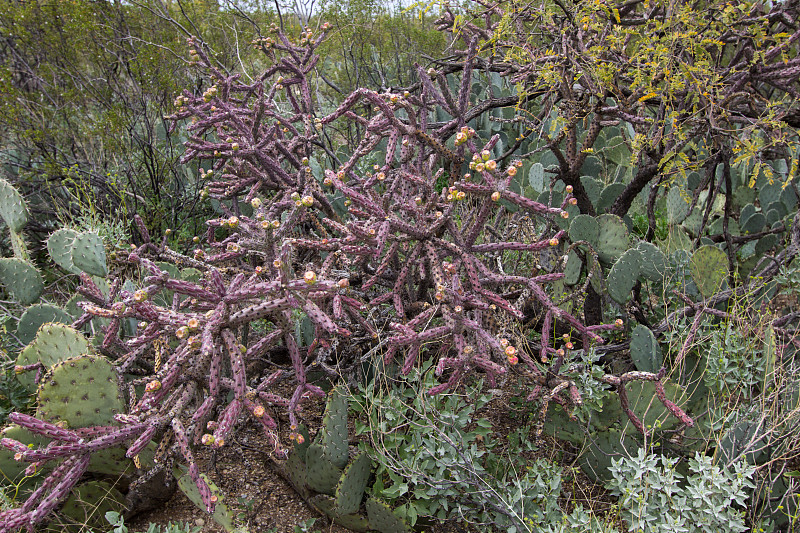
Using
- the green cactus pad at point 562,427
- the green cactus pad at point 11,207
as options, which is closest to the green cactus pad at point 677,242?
the green cactus pad at point 562,427

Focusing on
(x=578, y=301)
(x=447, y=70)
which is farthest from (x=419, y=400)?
(x=447, y=70)

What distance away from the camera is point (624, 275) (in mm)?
2461

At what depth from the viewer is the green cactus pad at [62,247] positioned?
278 cm

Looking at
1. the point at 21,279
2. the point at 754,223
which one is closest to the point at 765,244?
the point at 754,223

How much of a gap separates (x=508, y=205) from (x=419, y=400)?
1547mm

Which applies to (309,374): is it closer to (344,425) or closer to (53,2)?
(344,425)

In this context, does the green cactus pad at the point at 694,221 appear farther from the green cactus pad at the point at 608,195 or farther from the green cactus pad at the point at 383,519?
the green cactus pad at the point at 383,519

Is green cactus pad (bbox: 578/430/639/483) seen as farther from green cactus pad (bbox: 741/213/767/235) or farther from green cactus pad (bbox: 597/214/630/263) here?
green cactus pad (bbox: 741/213/767/235)

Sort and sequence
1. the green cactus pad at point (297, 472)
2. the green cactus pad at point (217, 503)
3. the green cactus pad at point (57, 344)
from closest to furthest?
the green cactus pad at point (217, 503) < the green cactus pad at point (297, 472) < the green cactus pad at point (57, 344)

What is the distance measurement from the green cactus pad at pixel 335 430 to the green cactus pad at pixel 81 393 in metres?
0.83

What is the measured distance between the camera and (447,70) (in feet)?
12.3

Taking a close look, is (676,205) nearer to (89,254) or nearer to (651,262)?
(651,262)

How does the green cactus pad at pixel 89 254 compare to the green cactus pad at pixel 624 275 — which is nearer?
the green cactus pad at pixel 624 275

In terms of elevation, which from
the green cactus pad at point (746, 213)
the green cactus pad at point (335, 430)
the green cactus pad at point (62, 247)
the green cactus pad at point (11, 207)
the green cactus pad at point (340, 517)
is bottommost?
the green cactus pad at point (340, 517)
